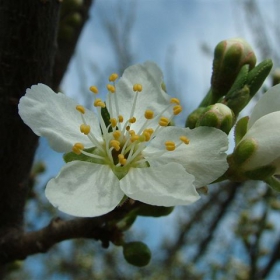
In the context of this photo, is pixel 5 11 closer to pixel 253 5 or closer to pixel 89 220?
pixel 89 220

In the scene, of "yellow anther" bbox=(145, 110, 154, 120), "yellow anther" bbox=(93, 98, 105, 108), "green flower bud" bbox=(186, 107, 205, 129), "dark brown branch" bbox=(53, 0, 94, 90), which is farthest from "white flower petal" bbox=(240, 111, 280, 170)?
"dark brown branch" bbox=(53, 0, 94, 90)

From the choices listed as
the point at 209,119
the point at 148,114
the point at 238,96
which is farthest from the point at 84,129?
the point at 238,96

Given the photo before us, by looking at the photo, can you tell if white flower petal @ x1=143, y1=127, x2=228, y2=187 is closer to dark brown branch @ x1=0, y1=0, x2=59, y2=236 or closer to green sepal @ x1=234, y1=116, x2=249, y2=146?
green sepal @ x1=234, y1=116, x2=249, y2=146

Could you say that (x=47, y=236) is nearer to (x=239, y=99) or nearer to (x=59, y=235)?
(x=59, y=235)

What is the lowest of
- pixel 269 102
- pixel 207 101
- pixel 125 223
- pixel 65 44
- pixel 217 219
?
pixel 217 219

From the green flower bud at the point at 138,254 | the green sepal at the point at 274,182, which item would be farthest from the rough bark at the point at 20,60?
the green sepal at the point at 274,182

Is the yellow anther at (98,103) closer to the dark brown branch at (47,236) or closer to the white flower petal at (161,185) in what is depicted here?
the white flower petal at (161,185)
